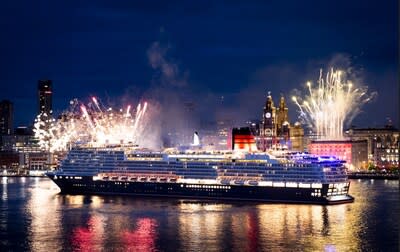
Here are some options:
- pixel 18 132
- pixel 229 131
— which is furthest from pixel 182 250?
pixel 18 132

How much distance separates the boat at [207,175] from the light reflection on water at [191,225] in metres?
1.41

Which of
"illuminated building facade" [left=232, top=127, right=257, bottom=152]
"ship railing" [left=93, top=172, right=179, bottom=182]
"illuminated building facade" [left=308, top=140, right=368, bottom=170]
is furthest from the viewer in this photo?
"illuminated building facade" [left=308, top=140, right=368, bottom=170]

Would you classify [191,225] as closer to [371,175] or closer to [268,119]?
[371,175]

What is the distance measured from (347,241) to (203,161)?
1675cm

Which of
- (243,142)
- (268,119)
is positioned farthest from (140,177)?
(268,119)

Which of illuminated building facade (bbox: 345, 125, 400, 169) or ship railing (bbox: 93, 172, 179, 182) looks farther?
illuminated building facade (bbox: 345, 125, 400, 169)

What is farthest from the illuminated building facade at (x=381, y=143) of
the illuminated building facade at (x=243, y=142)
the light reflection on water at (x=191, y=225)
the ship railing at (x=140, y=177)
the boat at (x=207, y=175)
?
the light reflection on water at (x=191, y=225)

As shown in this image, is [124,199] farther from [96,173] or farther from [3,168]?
[3,168]

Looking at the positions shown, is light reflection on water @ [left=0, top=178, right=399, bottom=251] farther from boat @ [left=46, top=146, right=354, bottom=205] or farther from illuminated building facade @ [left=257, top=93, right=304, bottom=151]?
illuminated building facade @ [left=257, top=93, right=304, bottom=151]

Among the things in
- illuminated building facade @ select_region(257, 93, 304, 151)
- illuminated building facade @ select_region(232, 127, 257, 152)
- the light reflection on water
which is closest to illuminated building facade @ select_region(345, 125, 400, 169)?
illuminated building facade @ select_region(257, 93, 304, 151)

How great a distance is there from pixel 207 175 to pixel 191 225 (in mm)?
11499

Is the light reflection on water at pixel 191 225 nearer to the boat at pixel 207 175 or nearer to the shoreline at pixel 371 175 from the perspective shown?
the boat at pixel 207 175

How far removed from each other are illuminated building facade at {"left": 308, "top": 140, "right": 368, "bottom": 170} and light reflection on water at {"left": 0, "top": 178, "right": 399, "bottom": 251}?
37938 millimetres

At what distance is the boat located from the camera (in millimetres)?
42188
